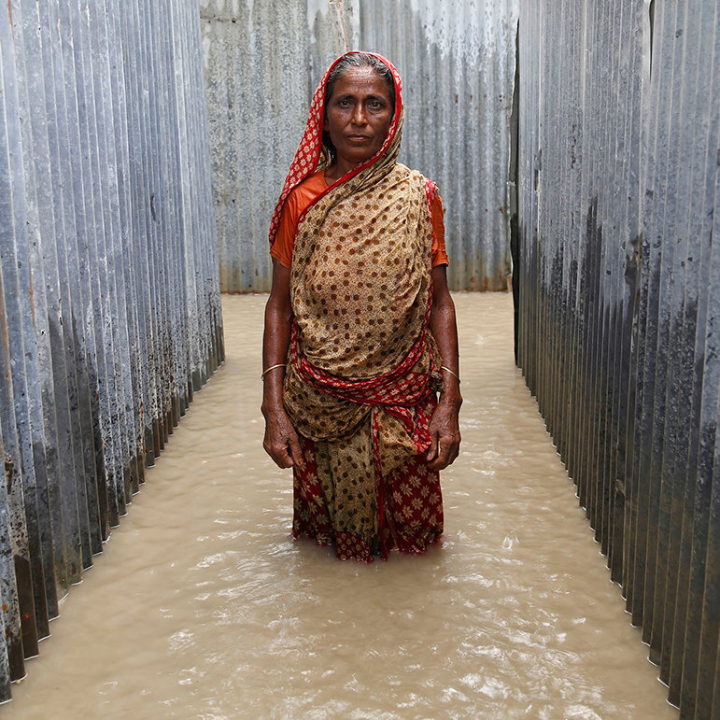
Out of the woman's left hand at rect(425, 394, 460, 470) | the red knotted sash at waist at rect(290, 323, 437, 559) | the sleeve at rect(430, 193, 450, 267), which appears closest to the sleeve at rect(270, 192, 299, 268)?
the red knotted sash at waist at rect(290, 323, 437, 559)

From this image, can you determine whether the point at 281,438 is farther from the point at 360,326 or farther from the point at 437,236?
the point at 437,236

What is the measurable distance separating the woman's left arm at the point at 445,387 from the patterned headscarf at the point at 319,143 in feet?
1.60

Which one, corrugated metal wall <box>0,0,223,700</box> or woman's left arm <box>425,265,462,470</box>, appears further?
woman's left arm <box>425,265,462,470</box>

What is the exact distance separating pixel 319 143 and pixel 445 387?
3.43 feet

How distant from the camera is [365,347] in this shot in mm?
3369

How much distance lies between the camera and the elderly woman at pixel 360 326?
3.33 metres

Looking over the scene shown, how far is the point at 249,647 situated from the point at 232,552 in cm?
80

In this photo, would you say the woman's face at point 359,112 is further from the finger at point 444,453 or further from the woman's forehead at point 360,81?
the finger at point 444,453

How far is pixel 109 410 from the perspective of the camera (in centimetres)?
401

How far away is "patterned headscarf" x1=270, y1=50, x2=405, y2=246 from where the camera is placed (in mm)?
3344

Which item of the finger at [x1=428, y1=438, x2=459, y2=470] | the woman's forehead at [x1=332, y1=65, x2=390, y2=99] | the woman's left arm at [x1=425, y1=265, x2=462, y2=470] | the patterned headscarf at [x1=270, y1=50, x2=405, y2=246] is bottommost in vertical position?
the finger at [x1=428, y1=438, x2=459, y2=470]

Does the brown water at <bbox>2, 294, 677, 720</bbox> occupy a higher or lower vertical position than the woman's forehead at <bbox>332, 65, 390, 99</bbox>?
lower

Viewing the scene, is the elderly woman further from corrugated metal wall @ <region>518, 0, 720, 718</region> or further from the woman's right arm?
corrugated metal wall @ <region>518, 0, 720, 718</region>

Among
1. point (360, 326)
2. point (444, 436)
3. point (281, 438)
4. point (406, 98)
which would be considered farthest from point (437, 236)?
point (406, 98)
